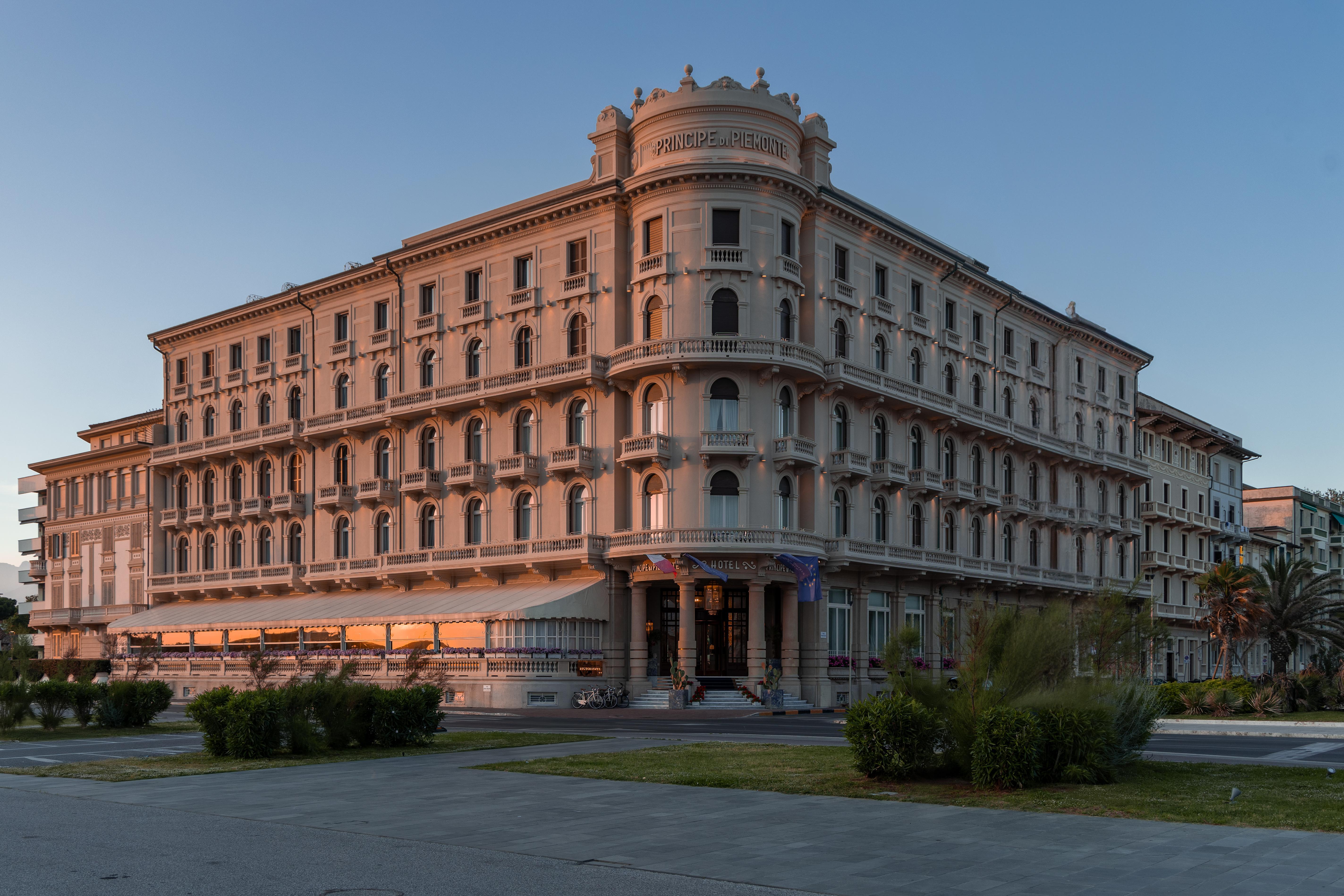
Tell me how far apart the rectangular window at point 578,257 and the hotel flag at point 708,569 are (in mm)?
12395

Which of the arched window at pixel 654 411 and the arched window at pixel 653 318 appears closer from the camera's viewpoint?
the arched window at pixel 654 411

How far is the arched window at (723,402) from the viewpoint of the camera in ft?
148

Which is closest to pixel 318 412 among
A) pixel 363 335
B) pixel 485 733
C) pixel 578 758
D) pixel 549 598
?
pixel 363 335

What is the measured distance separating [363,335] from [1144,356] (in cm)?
4509

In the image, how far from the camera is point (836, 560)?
155ft

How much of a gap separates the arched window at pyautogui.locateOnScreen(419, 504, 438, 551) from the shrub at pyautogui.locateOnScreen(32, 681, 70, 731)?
24.5 meters

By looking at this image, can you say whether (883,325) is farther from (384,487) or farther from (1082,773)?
(1082,773)

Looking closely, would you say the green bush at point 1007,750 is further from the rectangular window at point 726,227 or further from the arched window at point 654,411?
the rectangular window at point 726,227

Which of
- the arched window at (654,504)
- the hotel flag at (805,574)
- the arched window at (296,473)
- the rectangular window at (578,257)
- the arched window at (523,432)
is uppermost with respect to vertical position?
the rectangular window at (578,257)

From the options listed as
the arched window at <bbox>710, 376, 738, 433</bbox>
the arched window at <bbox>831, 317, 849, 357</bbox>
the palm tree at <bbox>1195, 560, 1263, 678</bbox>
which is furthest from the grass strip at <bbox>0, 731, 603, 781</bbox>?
the palm tree at <bbox>1195, 560, 1263, 678</bbox>

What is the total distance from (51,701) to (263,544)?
33.0 m

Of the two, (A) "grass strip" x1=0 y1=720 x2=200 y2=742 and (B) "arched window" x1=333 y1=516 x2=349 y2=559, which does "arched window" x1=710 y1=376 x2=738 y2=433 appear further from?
(B) "arched window" x1=333 y1=516 x2=349 y2=559

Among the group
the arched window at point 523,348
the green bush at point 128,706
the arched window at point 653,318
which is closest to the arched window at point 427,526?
the arched window at point 523,348

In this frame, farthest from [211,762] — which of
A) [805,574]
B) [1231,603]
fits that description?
[1231,603]
